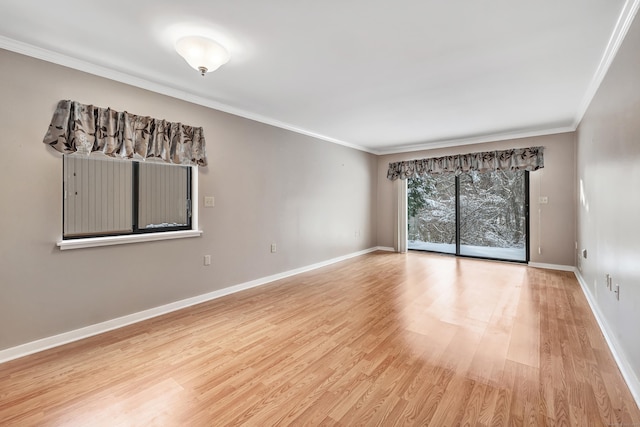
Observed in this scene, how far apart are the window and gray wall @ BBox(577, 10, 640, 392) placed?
396 cm

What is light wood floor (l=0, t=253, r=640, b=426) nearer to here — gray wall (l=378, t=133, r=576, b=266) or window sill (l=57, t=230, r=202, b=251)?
window sill (l=57, t=230, r=202, b=251)

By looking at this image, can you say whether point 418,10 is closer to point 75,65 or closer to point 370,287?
point 75,65

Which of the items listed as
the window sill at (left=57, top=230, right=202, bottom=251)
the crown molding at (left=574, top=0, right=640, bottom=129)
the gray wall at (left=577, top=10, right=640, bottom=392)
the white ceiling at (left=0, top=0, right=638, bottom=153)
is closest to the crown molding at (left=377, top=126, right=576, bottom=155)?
the white ceiling at (left=0, top=0, right=638, bottom=153)

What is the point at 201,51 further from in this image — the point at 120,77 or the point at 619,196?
the point at 619,196

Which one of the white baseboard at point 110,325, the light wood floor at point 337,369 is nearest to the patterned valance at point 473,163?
the light wood floor at point 337,369

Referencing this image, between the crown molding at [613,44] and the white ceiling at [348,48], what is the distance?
1 centimetres

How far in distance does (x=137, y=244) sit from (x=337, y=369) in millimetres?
2349

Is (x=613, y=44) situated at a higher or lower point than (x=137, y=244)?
higher

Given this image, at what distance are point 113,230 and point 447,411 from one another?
10.7 feet

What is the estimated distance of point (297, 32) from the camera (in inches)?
84.2

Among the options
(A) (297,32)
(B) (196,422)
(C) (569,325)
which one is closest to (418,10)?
(A) (297,32)

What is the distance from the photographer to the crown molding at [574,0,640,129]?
1845 mm

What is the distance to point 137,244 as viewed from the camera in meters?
2.97

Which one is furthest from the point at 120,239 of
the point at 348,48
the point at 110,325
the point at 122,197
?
the point at 348,48
